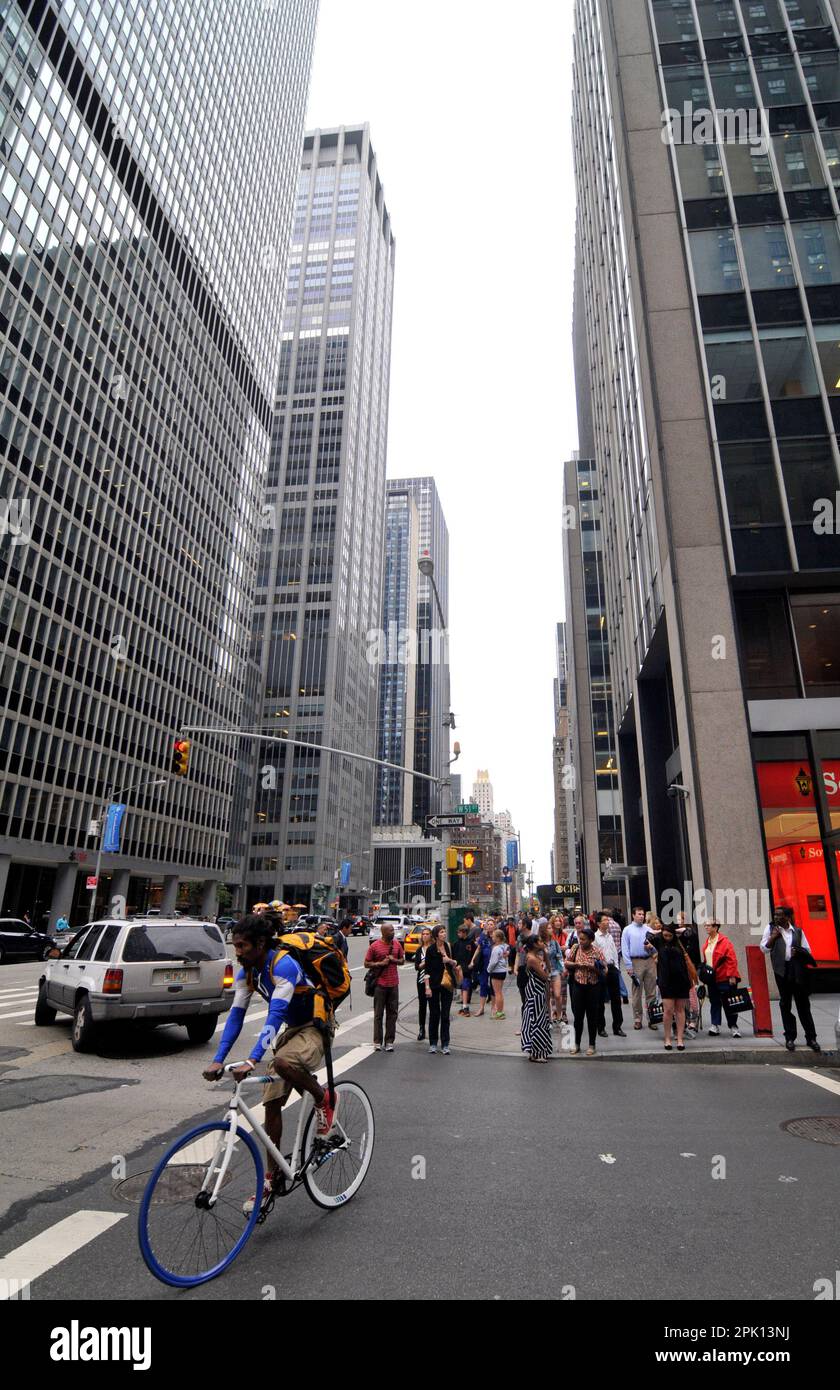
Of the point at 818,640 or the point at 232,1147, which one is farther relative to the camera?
the point at 818,640

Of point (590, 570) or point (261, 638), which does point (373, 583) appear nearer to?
point (261, 638)

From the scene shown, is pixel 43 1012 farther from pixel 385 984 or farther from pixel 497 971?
pixel 497 971

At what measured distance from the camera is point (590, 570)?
5866 cm

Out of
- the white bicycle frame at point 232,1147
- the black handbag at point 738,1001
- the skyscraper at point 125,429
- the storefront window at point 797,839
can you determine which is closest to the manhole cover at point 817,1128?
the black handbag at point 738,1001

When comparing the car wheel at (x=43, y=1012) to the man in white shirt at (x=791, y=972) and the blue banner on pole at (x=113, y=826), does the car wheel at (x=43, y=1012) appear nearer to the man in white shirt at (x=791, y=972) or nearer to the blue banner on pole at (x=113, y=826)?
the man in white shirt at (x=791, y=972)

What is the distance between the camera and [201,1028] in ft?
38.2

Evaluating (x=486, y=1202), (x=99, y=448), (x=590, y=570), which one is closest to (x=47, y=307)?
(x=99, y=448)

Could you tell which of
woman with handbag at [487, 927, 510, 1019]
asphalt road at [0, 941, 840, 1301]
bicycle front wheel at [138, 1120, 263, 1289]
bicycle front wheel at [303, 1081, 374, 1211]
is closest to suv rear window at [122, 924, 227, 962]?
asphalt road at [0, 941, 840, 1301]

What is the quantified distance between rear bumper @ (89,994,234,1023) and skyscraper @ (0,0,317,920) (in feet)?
129

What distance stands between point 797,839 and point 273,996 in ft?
58.5

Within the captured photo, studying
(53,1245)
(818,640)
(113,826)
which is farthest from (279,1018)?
(113,826)

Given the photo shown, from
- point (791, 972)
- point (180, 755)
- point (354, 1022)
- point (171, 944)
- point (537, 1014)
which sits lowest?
point (354, 1022)

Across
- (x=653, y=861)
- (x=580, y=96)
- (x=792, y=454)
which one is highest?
(x=580, y=96)

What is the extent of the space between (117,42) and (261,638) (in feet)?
228
